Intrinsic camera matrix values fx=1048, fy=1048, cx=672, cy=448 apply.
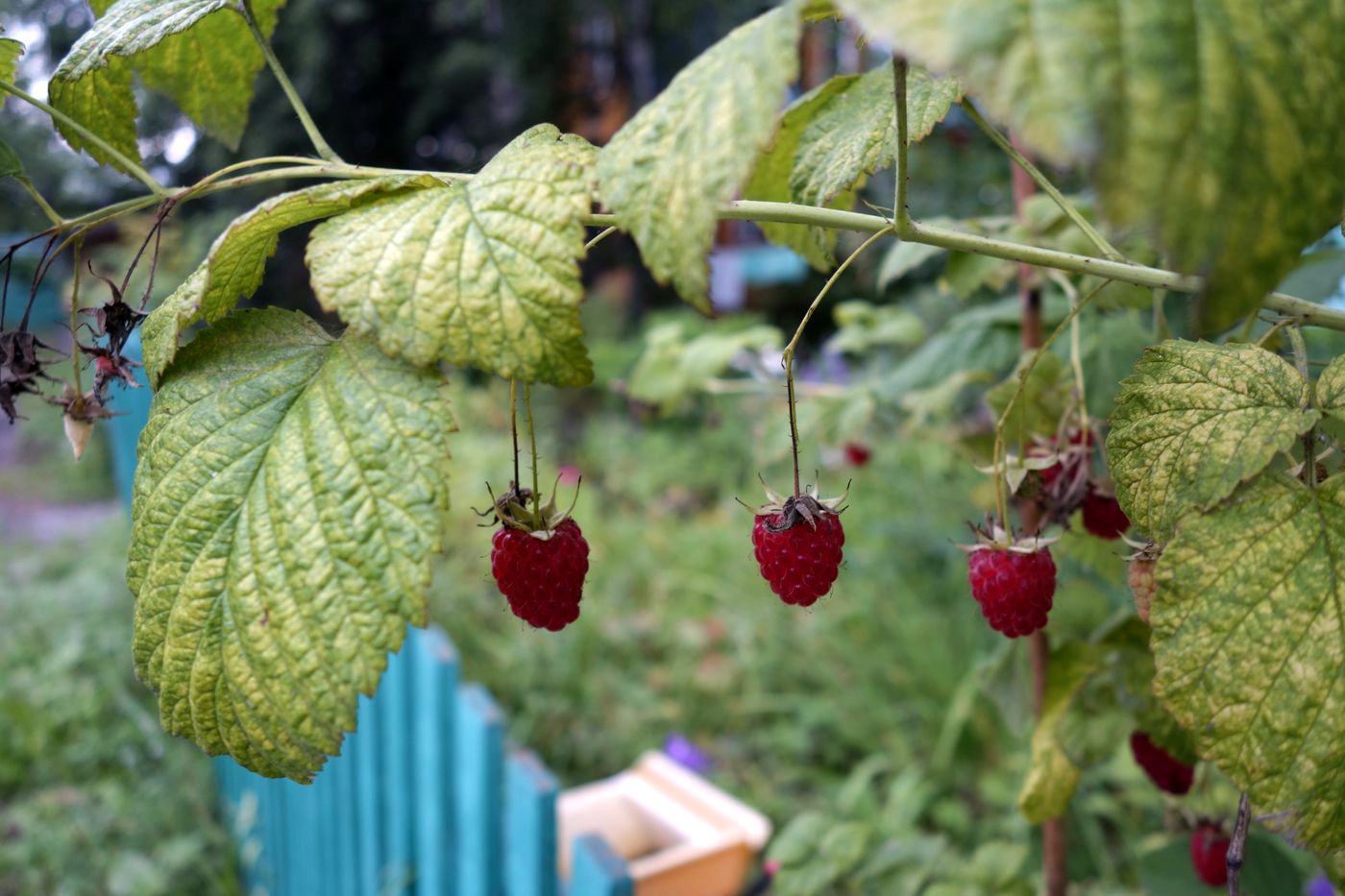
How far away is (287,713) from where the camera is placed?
44 centimetres

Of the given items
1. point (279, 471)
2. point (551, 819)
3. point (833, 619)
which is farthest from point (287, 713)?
point (833, 619)

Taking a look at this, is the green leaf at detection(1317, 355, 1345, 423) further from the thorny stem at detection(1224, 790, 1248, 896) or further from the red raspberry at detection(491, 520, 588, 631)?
the red raspberry at detection(491, 520, 588, 631)

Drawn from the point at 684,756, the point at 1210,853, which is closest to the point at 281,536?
the point at 1210,853

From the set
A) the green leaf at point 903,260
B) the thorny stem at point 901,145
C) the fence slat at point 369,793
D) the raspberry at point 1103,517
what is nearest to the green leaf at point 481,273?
the thorny stem at point 901,145

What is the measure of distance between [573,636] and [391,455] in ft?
8.40

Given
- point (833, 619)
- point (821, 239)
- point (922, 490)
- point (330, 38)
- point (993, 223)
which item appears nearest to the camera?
point (821, 239)

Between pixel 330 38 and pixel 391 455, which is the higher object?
pixel 330 38

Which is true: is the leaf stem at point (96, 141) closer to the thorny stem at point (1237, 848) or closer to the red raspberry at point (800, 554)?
the red raspberry at point (800, 554)

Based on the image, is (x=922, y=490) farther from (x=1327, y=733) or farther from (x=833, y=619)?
(x=1327, y=733)

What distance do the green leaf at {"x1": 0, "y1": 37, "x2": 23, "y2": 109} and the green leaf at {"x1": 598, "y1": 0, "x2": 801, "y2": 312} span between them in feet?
1.43

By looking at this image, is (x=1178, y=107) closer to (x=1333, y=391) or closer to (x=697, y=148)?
(x=697, y=148)

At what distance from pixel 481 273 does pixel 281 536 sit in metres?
0.15

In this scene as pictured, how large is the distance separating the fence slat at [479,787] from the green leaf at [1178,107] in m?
1.34

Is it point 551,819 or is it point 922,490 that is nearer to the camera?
point 551,819
